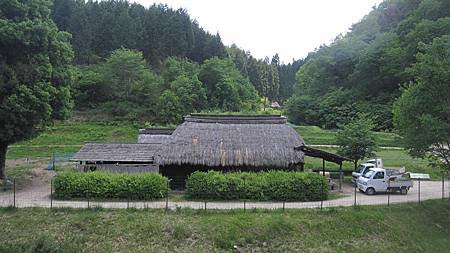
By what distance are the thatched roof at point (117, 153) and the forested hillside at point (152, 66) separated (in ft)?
59.8

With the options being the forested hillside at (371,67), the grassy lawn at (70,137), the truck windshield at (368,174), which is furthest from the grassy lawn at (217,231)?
the forested hillside at (371,67)

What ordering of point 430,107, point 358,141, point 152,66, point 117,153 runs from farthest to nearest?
point 152,66, point 358,141, point 117,153, point 430,107

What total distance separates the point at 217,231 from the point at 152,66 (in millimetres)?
53973

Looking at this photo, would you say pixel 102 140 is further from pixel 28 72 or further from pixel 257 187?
pixel 257 187

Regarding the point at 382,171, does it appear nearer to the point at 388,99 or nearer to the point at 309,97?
the point at 388,99

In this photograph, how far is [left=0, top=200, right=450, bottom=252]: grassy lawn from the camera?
14922mm

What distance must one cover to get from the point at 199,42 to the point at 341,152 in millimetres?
51469

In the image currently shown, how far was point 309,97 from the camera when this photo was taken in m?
60.2

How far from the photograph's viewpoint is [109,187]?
18.9 meters

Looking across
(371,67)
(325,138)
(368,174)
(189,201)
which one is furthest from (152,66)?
(189,201)

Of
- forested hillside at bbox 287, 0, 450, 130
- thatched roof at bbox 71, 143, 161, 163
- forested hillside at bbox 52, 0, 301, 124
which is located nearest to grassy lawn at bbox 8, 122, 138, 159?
forested hillside at bbox 52, 0, 301, 124

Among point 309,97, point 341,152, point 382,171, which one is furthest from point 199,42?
point 382,171

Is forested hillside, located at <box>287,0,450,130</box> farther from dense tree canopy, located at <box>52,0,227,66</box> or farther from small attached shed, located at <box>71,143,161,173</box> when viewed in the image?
small attached shed, located at <box>71,143,161,173</box>

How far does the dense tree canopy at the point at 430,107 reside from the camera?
57.8ft
